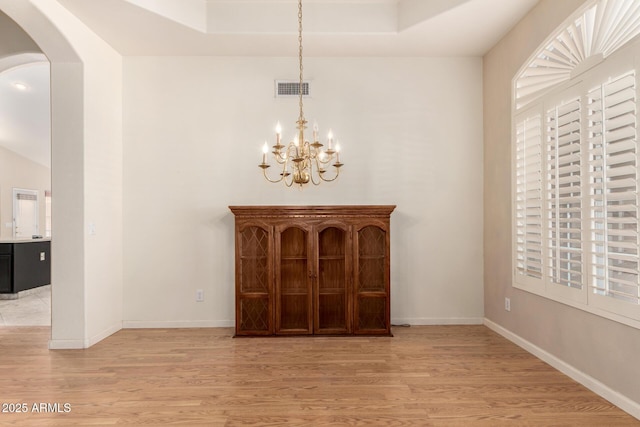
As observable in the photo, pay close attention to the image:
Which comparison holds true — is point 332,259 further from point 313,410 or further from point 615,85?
point 615,85

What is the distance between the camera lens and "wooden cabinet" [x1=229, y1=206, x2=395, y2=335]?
158 inches

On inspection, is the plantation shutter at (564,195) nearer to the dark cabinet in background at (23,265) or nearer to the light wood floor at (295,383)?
the light wood floor at (295,383)

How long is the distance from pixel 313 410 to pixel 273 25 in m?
3.49

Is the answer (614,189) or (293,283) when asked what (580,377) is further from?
(293,283)

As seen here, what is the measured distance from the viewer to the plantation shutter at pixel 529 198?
3.39 m

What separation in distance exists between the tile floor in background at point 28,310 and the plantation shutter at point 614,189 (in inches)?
219

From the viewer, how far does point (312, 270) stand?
13.2 feet

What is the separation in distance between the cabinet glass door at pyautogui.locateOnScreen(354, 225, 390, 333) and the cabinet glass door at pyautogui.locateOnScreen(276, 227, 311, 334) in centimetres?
56

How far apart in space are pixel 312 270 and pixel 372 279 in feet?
2.18

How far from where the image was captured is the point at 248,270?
4.14m

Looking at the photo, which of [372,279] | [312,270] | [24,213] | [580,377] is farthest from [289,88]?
[24,213]

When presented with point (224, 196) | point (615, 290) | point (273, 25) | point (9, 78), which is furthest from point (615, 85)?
point (9, 78)

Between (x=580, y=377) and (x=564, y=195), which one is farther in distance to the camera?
(x=564, y=195)

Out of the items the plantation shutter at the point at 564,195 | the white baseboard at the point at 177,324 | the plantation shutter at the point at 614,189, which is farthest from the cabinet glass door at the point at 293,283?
the plantation shutter at the point at 614,189
